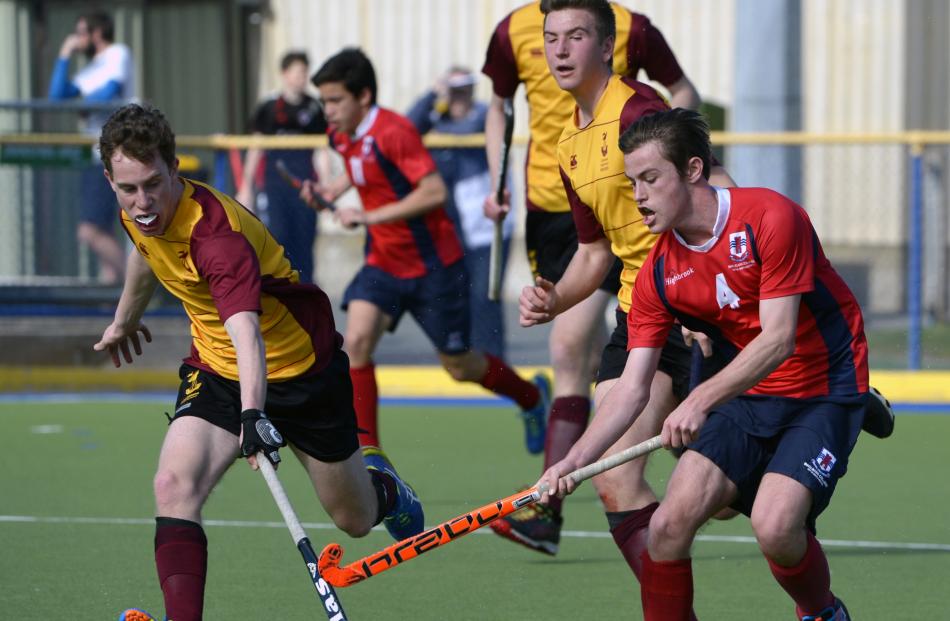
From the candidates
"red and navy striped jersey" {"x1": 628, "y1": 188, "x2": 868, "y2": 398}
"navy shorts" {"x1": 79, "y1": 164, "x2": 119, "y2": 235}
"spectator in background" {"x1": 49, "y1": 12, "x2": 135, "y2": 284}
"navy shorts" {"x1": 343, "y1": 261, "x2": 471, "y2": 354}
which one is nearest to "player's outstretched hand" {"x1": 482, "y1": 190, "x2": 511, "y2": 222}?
"navy shorts" {"x1": 343, "y1": 261, "x2": 471, "y2": 354}

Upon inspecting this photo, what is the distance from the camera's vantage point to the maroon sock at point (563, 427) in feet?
20.1

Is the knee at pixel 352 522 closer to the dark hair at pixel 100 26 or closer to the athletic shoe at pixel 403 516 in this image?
the athletic shoe at pixel 403 516

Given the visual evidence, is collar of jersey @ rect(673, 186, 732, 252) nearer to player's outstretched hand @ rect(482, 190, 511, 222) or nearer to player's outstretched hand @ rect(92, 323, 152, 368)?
player's outstretched hand @ rect(92, 323, 152, 368)

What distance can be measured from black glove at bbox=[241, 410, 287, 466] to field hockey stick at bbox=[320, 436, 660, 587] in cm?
35

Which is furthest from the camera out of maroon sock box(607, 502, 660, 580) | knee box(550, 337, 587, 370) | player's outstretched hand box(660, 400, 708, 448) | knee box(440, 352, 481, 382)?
knee box(440, 352, 481, 382)

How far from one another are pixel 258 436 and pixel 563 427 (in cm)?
195

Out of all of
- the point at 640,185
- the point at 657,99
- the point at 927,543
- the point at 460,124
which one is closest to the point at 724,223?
the point at 640,185

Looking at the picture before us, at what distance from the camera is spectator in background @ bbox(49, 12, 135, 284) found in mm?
11492

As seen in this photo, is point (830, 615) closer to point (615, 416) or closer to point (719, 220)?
point (615, 416)

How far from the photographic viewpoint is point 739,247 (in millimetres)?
4465

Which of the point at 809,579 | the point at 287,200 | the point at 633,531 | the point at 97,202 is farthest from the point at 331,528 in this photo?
the point at 97,202

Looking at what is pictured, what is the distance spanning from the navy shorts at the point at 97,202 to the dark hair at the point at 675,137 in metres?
7.44

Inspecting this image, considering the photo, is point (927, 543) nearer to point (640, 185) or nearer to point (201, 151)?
point (640, 185)

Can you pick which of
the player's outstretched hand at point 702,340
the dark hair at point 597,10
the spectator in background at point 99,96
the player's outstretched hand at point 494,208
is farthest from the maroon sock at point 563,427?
the spectator in background at point 99,96
